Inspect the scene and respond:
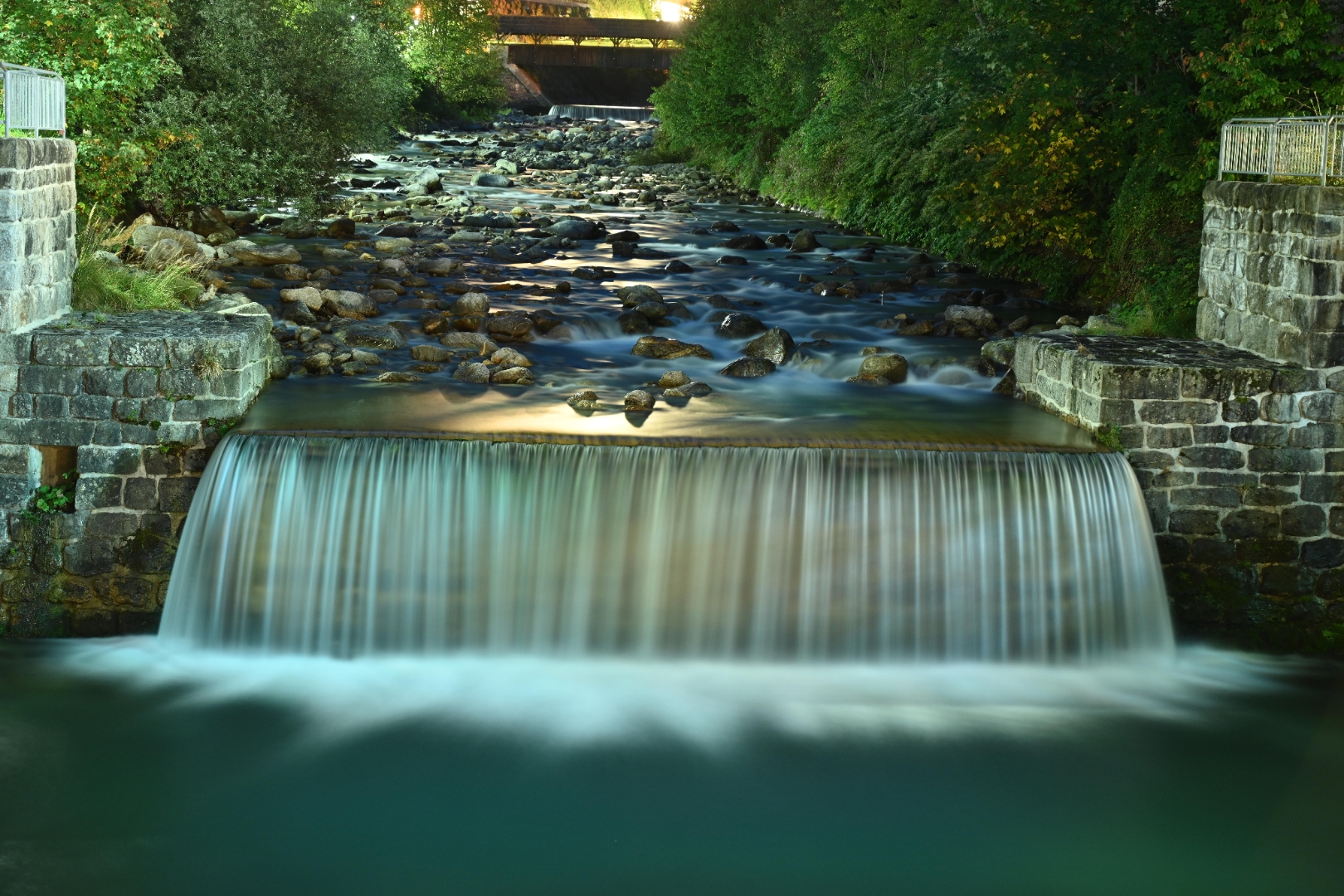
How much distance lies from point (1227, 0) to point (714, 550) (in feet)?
33.7

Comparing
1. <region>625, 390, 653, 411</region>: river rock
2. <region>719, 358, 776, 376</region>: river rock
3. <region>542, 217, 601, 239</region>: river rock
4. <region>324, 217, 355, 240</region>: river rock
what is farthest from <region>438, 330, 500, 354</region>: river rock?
<region>542, 217, 601, 239</region>: river rock

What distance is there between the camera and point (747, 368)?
48.7ft

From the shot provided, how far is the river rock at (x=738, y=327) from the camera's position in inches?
670

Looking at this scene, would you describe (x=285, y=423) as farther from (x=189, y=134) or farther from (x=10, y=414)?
(x=189, y=134)

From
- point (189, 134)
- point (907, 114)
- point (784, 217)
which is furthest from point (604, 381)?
point (784, 217)

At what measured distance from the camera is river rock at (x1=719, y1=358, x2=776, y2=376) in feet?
48.5

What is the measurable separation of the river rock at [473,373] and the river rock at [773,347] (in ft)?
11.3

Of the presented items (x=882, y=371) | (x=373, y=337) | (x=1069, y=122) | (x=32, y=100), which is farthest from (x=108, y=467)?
(x=1069, y=122)

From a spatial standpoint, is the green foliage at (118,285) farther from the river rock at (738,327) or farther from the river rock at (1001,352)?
the river rock at (1001,352)

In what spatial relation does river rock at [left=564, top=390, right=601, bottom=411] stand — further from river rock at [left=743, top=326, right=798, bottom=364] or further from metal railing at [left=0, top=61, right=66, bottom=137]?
metal railing at [left=0, top=61, right=66, bottom=137]

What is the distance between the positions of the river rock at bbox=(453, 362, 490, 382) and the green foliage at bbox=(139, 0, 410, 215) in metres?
7.94

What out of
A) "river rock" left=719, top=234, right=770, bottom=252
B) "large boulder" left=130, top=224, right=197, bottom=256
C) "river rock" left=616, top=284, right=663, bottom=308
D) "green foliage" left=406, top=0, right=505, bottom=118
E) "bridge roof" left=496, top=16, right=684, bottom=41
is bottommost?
"river rock" left=616, top=284, right=663, bottom=308

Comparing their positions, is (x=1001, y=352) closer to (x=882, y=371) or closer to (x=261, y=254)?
(x=882, y=371)

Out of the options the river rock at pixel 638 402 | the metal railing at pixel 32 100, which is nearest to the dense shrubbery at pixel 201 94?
the metal railing at pixel 32 100
